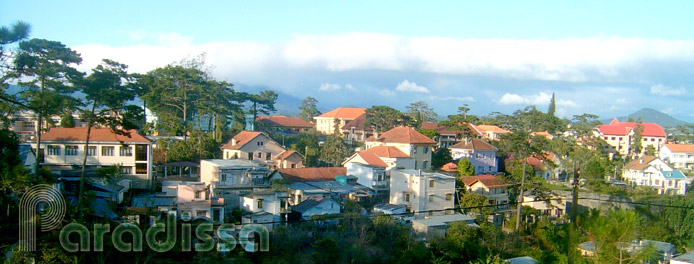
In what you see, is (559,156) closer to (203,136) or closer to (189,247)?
(203,136)

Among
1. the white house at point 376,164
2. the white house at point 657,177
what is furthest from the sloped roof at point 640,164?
the white house at point 376,164

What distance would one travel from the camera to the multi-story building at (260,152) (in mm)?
19694

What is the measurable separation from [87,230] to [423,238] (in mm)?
8395

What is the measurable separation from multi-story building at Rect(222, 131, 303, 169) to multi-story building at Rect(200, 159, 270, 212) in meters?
3.83

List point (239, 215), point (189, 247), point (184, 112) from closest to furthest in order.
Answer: point (189, 247) < point (239, 215) < point (184, 112)

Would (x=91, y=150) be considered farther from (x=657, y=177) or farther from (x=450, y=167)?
(x=657, y=177)

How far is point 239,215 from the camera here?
12781 mm

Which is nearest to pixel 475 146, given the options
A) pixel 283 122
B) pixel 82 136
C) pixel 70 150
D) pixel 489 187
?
pixel 489 187

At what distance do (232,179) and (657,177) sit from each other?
67.2 ft

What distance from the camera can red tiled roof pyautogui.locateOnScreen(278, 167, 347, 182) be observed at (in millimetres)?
17042

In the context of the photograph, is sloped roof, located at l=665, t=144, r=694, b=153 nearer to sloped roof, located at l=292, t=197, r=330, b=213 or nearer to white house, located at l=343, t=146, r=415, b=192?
white house, located at l=343, t=146, r=415, b=192

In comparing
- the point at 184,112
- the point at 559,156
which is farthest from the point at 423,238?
the point at 559,156

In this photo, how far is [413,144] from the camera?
2056cm

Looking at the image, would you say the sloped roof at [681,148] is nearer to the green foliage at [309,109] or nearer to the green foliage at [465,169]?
the green foliage at [465,169]
